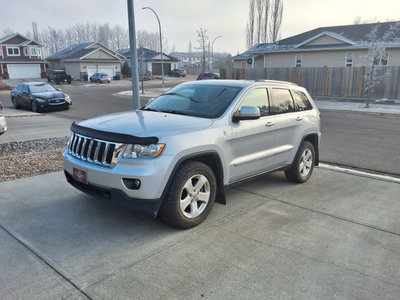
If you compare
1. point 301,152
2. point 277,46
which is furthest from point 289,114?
point 277,46

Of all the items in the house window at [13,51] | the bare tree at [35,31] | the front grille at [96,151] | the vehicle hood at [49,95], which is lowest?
the vehicle hood at [49,95]

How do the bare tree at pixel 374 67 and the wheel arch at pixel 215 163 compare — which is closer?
the wheel arch at pixel 215 163

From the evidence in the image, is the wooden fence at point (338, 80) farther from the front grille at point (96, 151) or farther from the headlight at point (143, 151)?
the front grille at point (96, 151)

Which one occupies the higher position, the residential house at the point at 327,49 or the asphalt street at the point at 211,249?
the residential house at the point at 327,49

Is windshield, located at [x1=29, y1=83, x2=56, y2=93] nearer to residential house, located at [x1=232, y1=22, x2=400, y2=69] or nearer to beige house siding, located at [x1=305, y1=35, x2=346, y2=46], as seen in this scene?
residential house, located at [x1=232, y1=22, x2=400, y2=69]

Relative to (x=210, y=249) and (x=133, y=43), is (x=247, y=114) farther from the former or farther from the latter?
(x=133, y=43)

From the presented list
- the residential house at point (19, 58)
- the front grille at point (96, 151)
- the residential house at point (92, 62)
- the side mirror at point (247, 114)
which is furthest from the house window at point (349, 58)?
the residential house at point (19, 58)

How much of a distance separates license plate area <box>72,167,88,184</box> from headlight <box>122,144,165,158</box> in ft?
2.07

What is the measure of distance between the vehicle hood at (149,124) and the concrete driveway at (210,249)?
1.17 metres

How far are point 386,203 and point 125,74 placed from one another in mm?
59176

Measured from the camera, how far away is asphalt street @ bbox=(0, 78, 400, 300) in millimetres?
3029

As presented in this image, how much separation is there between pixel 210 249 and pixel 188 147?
3.73 feet

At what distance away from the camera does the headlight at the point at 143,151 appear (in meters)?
3.74

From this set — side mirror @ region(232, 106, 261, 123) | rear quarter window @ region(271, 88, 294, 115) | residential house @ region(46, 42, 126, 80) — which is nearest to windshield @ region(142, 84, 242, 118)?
side mirror @ region(232, 106, 261, 123)
